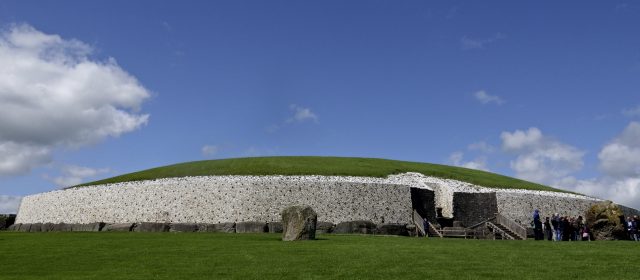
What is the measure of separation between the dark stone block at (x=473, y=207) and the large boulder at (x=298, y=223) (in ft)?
66.0

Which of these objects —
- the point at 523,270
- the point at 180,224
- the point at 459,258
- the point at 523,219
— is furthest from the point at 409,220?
the point at 523,270

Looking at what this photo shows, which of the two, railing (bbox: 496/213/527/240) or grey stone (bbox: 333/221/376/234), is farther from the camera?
grey stone (bbox: 333/221/376/234)

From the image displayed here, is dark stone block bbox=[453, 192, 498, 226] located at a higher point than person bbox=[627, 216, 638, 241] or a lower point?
higher

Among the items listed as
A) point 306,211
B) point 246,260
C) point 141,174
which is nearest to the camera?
point 246,260

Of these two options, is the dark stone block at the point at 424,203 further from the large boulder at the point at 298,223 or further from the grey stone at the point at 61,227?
the grey stone at the point at 61,227

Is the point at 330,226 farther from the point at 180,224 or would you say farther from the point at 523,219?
the point at 523,219

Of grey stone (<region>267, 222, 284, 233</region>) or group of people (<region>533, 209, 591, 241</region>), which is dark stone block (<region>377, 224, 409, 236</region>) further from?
group of people (<region>533, 209, 591, 241</region>)

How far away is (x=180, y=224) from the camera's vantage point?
32719 millimetres

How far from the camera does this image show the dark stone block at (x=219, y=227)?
31422mm

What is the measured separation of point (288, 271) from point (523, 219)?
98.1ft

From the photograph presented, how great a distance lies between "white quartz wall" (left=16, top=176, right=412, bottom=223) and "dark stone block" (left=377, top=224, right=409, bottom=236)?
246 centimetres

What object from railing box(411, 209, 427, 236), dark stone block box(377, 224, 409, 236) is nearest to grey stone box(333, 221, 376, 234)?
dark stone block box(377, 224, 409, 236)

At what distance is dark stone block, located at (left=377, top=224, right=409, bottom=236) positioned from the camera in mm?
32188

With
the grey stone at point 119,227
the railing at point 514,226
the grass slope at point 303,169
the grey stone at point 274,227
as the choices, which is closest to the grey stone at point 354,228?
the grey stone at point 274,227
